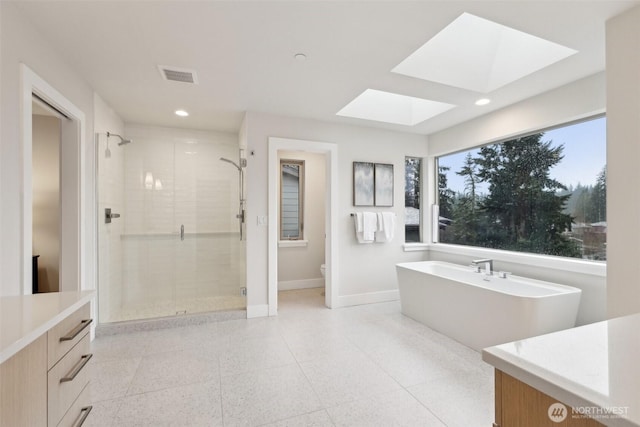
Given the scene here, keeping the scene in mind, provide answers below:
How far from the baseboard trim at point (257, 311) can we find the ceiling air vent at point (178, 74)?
8.08ft

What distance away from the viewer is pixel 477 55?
101 inches

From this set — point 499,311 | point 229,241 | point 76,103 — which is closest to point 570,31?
point 499,311

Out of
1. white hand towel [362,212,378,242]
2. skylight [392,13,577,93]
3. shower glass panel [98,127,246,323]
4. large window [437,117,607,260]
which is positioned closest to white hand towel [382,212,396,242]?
white hand towel [362,212,378,242]

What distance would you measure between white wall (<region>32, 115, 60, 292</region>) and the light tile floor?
1.32m

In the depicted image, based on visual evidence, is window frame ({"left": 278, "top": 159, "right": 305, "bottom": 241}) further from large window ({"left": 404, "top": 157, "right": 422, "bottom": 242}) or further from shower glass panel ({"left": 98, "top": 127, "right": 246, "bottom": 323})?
large window ({"left": 404, "top": 157, "right": 422, "bottom": 242})

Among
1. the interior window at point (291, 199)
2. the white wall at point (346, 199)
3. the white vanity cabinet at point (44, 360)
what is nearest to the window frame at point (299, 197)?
the interior window at point (291, 199)

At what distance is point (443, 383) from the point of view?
6.73 ft

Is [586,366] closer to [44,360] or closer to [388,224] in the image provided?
[44,360]

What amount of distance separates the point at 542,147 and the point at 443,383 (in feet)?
8.52

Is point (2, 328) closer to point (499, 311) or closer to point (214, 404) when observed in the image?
point (214, 404)

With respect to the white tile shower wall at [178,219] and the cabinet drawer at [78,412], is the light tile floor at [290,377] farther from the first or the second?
the white tile shower wall at [178,219]

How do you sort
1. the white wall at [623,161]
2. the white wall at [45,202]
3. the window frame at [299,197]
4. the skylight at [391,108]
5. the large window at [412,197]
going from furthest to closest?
the window frame at [299,197]
the large window at [412,197]
the skylight at [391,108]
the white wall at [45,202]
the white wall at [623,161]

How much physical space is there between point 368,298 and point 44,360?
3.47 meters

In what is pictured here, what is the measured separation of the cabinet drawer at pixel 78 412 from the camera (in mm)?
1129
